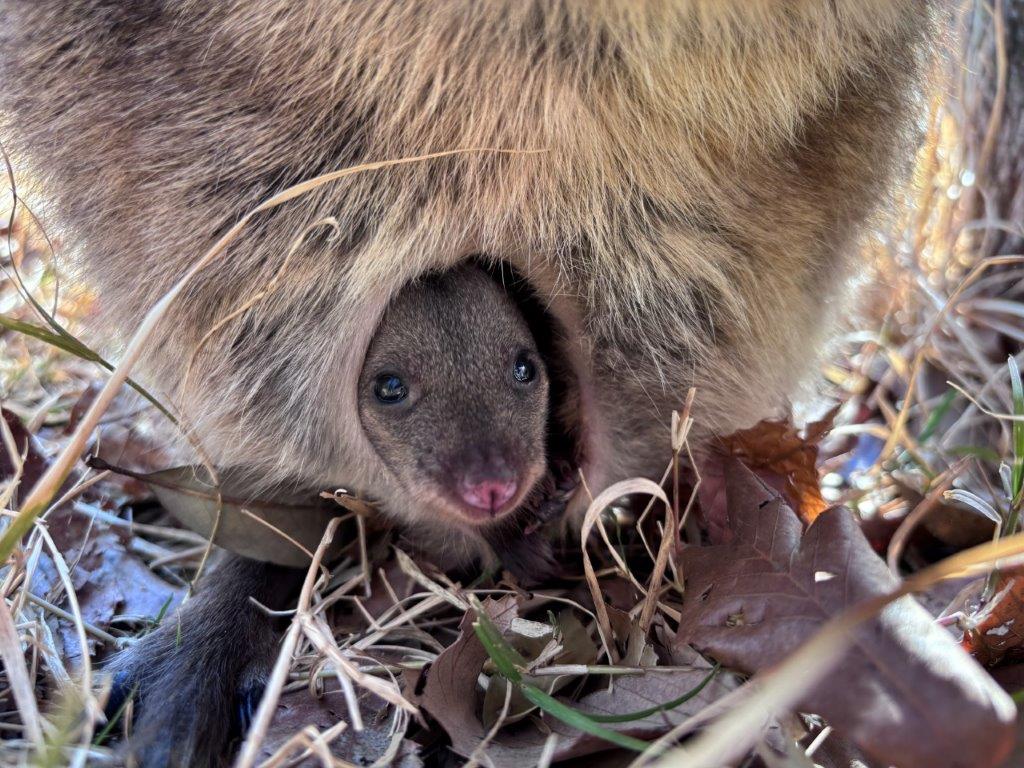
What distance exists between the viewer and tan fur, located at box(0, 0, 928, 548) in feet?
5.28

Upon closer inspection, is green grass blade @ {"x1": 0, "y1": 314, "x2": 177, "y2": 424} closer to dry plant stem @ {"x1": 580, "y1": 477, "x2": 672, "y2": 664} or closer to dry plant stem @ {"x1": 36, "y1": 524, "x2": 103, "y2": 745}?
dry plant stem @ {"x1": 36, "y1": 524, "x2": 103, "y2": 745}

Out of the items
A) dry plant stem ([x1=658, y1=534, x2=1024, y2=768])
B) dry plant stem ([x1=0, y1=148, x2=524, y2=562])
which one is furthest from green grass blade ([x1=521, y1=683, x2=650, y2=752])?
dry plant stem ([x1=0, y1=148, x2=524, y2=562])

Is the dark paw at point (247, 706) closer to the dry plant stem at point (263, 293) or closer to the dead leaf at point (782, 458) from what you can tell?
the dry plant stem at point (263, 293)

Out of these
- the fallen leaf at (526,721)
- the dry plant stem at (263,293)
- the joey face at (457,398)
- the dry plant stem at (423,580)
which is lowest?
the dry plant stem at (423,580)

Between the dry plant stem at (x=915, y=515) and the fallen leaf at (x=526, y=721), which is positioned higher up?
the dry plant stem at (x=915, y=515)

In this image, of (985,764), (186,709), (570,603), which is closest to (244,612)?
(186,709)

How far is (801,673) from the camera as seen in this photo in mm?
1130

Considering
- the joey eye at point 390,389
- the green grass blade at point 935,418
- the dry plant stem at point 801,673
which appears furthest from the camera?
the green grass blade at point 935,418

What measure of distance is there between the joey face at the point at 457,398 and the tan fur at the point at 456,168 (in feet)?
0.23

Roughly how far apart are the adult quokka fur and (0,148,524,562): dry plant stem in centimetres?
8

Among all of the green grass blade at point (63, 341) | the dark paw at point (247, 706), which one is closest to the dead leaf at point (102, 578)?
the dark paw at point (247, 706)

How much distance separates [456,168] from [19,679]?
1.02 meters

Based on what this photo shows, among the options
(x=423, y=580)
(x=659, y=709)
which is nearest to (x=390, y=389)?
(x=423, y=580)

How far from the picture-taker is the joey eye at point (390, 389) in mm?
1871
